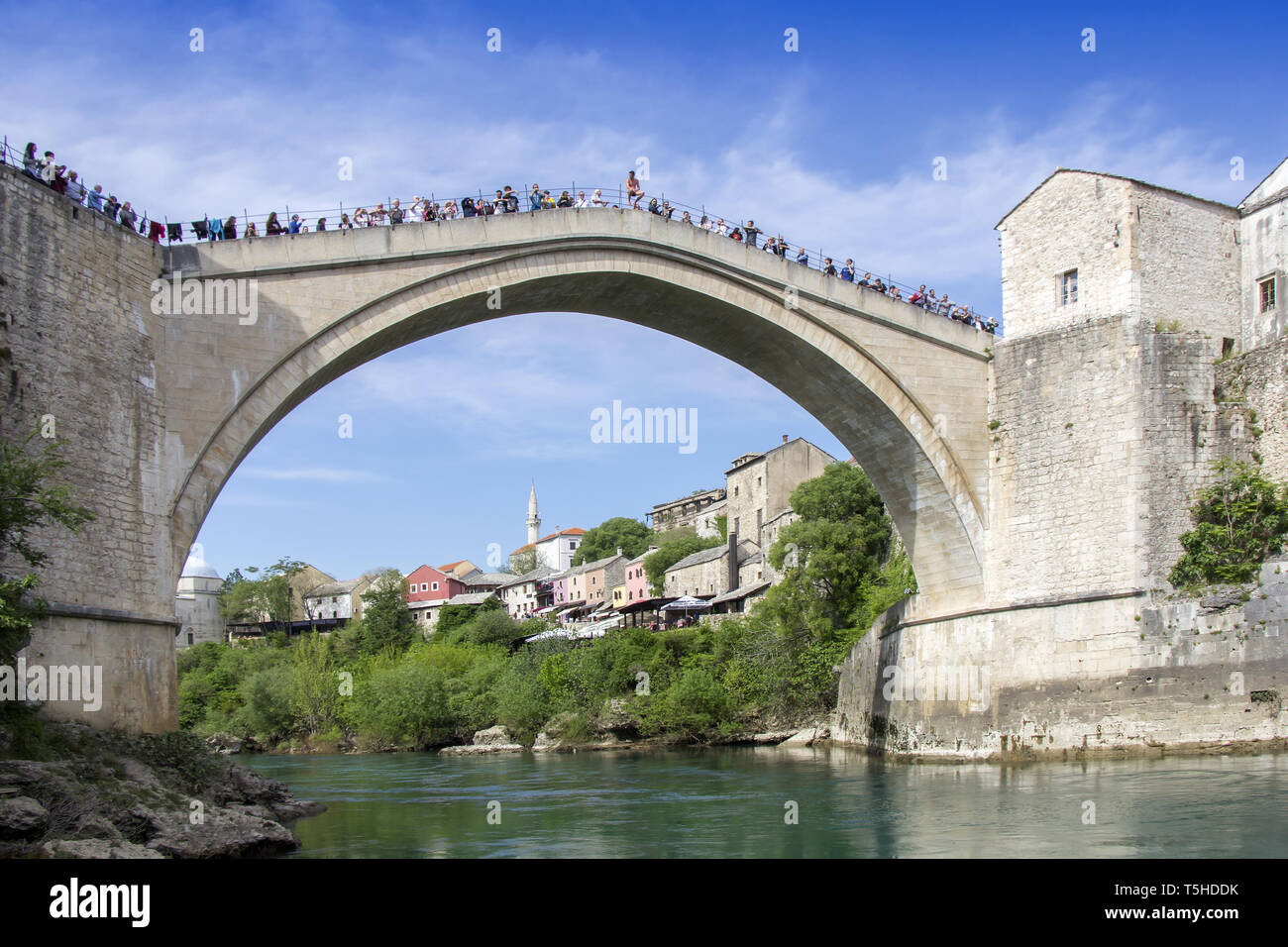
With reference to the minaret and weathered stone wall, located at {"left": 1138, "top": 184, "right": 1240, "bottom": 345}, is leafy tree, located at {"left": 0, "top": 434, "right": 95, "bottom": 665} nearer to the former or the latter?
weathered stone wall, located at {"left": 1138, "top": 184, "right": 1240, "bottom": 345}

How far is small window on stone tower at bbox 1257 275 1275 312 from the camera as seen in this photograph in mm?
19391

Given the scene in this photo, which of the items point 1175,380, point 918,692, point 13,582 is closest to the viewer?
point 13,582

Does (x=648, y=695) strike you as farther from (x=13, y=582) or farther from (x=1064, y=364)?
(x=13, y=582)

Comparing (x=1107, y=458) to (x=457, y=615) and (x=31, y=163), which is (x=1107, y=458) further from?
(x=457, y=615)

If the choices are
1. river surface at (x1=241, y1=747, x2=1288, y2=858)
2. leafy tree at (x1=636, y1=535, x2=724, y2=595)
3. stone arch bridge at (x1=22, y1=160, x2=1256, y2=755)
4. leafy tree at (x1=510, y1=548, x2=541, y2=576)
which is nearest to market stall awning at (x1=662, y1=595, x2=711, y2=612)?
leafy tree at (x1=636, y1=535, x2=724, y2=595)

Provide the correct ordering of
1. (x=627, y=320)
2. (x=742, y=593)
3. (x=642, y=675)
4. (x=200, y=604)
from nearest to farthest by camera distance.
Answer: (x=627, y=320) < (x=642, y=675) < (x=742, y=593) < (x=200, y=604)

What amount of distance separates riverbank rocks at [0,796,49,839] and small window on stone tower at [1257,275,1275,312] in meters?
18.8

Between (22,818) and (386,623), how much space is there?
40.7 metres

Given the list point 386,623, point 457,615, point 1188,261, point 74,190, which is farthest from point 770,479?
point 74,190

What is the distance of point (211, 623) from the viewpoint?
66.9 meters

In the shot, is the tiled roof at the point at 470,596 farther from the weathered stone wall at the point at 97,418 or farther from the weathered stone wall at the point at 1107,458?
the weathered stone wall at the point at 97,418

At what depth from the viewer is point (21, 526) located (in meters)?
12.1
